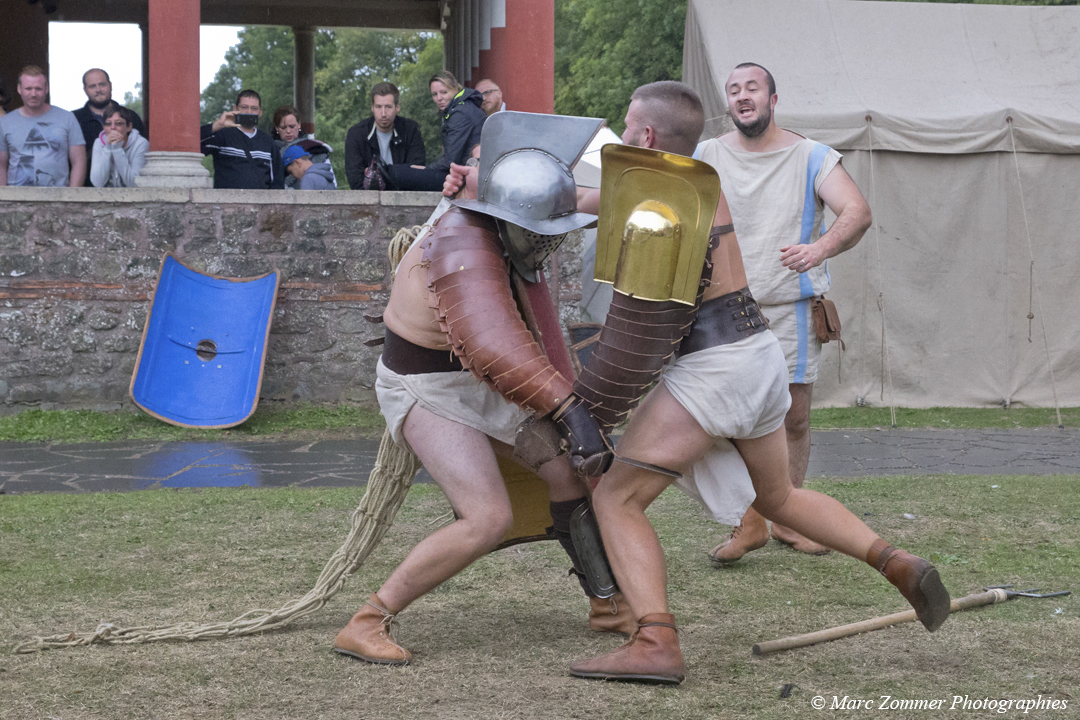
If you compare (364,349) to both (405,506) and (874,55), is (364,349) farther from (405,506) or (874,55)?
(874,55)

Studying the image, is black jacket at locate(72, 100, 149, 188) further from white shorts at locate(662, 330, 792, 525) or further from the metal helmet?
white shorts at locate(662, 330, 792, 525)

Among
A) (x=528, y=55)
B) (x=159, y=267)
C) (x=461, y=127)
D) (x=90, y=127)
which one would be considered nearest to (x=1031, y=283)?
(x=528, y=55)

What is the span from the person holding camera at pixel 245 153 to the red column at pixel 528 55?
2.00 m

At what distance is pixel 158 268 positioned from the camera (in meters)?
8.25

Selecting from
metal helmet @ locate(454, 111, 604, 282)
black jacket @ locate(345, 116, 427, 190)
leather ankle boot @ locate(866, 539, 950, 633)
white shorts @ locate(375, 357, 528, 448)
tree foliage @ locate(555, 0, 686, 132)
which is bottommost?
leather ankle boot @ locate(866, 539, 950, 633)

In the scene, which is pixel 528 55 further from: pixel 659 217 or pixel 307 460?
pixel 659 217

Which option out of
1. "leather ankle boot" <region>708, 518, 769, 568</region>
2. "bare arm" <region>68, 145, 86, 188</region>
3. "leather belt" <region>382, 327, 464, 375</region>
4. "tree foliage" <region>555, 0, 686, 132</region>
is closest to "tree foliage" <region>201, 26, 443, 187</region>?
"tree foliage" <region>555, 0, 686, 132</region>

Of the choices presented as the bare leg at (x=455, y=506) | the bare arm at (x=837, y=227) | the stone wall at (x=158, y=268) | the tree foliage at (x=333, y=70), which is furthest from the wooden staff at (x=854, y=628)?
the tree foliage at (x=333, y=70)

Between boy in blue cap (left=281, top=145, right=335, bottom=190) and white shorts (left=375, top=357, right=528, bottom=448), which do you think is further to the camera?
boy in blue cap (left=281, top=145, right=335, bottom=190)

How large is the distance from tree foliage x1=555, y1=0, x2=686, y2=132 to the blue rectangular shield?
50.6 feet

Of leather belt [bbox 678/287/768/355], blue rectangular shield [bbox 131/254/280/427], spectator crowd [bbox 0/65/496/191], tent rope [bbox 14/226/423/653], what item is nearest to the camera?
leather belt [bbox 678/287/768/355]

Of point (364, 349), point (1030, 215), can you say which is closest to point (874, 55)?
point (1030, 215)

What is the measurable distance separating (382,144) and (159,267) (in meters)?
1.82

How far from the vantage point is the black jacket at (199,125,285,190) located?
8.62 m
